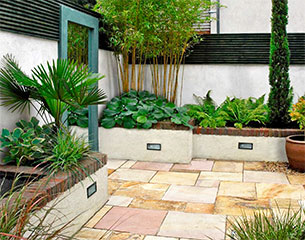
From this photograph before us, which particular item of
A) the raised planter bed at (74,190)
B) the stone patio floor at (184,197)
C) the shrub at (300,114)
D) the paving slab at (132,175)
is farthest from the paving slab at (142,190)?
the shrub at (300,114)

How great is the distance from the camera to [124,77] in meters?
6.50

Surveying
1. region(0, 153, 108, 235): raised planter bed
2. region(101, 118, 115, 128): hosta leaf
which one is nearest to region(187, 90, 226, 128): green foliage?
region(101, 118, 115, 128): hosta leaf

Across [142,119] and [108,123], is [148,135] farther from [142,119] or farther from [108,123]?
[108,123]

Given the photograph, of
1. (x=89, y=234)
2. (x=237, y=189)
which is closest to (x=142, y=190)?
(x=237, y=189)

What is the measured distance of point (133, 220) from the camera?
372 cm

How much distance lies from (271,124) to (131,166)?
2.20m

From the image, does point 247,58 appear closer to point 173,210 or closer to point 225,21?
point 225,21

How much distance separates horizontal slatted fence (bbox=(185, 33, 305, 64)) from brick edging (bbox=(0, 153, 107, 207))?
3413 millimetres

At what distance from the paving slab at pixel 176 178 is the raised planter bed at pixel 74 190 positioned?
1.04 meters

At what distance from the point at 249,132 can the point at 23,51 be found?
3462mm

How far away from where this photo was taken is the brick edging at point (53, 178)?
289 centimetres

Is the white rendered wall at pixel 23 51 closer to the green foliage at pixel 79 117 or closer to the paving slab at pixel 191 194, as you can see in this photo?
the green foliage at pixel 79 117

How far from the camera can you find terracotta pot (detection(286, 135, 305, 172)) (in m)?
5.26

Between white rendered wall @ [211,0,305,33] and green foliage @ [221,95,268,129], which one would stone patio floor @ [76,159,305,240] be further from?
white rendered wall @ [211,0,305,33]
